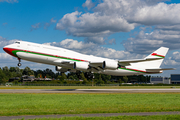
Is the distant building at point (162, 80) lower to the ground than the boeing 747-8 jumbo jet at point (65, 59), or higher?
lower

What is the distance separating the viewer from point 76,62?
147ft

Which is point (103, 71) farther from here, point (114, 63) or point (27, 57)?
point (27, 57)

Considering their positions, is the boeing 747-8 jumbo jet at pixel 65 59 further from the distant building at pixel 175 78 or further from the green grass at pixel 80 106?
the distant building at pixel 175 78

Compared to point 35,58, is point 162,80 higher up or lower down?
lower down

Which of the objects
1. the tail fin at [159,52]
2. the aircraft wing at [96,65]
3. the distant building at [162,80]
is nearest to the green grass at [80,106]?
the aircraft wing at [96,65]

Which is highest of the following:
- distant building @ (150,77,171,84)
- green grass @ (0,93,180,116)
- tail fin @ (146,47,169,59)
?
tail fin @ (146,47,169,59)

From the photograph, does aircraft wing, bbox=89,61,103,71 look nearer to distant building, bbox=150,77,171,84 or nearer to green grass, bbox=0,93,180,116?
green grass, bbox=0,93,180,116

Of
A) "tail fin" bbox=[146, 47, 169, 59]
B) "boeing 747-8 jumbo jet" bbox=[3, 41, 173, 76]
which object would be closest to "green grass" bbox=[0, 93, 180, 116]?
"boeing 747-8 jumbo jet" bbox=[3, 41, 173, 76]

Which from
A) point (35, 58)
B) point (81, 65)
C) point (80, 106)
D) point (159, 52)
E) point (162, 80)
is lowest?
point (162, 80)

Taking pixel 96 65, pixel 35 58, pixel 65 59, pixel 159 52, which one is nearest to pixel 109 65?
pixel 96 65

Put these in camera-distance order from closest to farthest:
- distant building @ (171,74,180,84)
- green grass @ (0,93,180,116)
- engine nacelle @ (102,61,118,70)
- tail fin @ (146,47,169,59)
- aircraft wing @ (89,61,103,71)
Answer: green grass @ (0,93,180,116) < engine nacelle @ (102,61,118,70) < aircraft wing @ (89,61,103,71) < tail fin @ (146,47,169,59) < distant building @ (171,74,180,84)

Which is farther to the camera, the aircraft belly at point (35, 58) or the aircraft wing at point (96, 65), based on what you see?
the aircraft wing at point (96, 65)

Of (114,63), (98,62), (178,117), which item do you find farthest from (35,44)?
(178,117)

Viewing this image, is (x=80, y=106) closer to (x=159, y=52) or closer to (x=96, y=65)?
(x=96, y=65)
